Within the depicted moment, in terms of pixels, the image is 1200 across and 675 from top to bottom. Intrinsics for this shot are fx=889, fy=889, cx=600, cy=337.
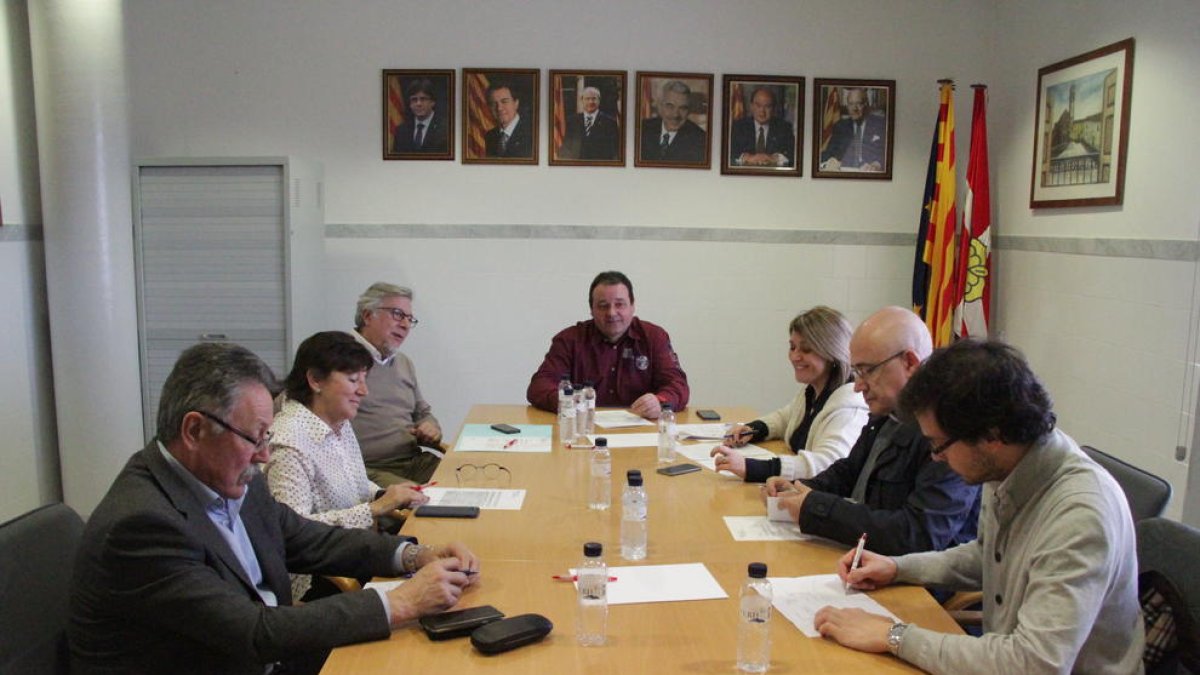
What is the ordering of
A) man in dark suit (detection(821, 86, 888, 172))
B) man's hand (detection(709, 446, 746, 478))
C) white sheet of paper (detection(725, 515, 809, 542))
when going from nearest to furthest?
white sheet of paper (detection(725, 515, 809, 542)), man's hand (detection(709, 446, 746, 478)), man in dark suit (detection(821, 86, 888, 172))

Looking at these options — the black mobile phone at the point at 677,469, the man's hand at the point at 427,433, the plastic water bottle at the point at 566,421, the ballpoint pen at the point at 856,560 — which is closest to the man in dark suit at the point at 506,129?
the man's hand at the point at 427,433

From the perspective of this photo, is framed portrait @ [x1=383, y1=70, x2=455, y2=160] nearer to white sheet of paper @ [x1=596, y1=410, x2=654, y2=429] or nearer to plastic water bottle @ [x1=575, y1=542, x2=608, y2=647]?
white sheet of paper @ [x1=596, y1=410, x2=654, y2=429]

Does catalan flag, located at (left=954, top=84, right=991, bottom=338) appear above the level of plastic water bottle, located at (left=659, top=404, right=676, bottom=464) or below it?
above

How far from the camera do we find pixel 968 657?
5.22 feet

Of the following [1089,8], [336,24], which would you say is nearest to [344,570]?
[336,24]

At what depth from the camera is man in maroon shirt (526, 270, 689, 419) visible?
164 inches

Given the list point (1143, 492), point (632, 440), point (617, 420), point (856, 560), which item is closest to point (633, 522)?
point (856, 560)

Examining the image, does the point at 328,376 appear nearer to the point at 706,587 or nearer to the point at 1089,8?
the point at 706,587

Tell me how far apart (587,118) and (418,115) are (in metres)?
0.99

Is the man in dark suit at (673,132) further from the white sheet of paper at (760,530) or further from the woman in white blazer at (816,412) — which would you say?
the white sheet of paper at (760,530)

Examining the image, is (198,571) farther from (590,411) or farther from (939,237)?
(939,237)

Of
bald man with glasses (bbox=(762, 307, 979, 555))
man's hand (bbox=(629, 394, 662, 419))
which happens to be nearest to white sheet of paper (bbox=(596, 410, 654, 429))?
man's hand (bbox=(629, 394, 662, 419))

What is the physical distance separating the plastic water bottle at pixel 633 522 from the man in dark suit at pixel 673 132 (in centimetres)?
335

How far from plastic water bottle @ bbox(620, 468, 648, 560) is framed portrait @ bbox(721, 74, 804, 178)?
3426mm
